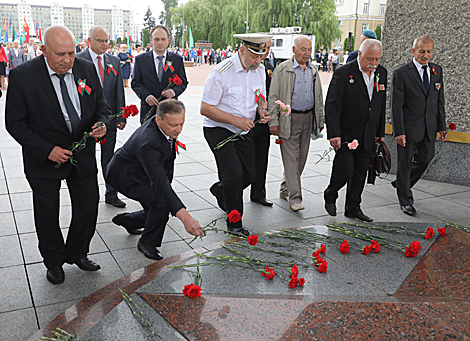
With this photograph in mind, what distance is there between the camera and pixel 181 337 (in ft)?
7.50

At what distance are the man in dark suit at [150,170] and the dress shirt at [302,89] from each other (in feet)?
6.10

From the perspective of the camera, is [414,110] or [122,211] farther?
[414,110]

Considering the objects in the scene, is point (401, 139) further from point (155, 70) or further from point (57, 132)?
point (57, 132)

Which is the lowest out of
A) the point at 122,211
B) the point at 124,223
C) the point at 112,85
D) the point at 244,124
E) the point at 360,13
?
the point at 122,211

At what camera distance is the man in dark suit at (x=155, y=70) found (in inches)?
223

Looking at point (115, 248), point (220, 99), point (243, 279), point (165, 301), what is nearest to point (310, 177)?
point (220, 99)

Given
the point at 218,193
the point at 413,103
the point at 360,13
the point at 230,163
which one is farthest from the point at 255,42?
the point at 360,13

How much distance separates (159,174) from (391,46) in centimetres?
497

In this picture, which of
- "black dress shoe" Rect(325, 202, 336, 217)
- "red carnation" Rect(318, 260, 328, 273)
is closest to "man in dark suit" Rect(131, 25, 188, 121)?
"black dress shoe" Rect(325, 202, 336, 217)

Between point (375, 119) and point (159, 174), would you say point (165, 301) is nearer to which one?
point (159, 174)

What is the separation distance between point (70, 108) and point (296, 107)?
2.70m

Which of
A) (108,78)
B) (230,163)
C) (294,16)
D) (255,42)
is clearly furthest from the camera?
(294,16)

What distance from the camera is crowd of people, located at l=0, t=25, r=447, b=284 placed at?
3252mm

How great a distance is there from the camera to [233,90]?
14.2 feet
